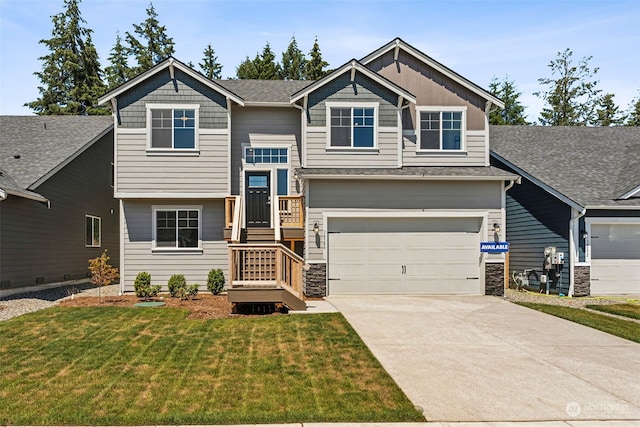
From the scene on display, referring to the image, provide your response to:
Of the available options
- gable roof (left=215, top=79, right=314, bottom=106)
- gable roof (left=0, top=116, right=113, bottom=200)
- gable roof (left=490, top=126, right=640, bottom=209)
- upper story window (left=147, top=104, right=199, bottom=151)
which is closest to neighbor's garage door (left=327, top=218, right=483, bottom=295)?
gable roof (left=490, top=126, right=640, bottom=209)

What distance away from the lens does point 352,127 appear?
15805 millimetres

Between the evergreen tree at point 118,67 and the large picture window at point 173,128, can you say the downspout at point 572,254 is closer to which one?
the large picture window at point 173,128

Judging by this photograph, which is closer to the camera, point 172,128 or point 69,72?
point 172,128

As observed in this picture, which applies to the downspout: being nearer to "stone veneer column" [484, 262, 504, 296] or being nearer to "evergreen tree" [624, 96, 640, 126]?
"stone veneer column" [484, 262, 504, 296]

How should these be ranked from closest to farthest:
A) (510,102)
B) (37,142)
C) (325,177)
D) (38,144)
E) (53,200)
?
(325,177) < (53,200) < (38,144) < (37,142) < (510,102)

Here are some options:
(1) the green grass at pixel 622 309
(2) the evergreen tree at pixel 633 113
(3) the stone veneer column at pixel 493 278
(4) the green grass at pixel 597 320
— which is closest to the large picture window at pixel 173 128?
(3) the stone veneer column at pixel 493 278

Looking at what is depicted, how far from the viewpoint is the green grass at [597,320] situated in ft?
33.7

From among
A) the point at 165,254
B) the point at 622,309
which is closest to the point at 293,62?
the point at 165,254

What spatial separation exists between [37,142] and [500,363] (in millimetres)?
18009

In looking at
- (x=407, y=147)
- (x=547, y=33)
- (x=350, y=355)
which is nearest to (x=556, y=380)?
(x=350, y=355)

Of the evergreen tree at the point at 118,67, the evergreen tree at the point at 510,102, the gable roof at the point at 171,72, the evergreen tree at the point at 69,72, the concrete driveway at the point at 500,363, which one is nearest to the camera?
the concrete driveway at the point at 500,363

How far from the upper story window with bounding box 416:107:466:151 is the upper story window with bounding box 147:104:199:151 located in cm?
729

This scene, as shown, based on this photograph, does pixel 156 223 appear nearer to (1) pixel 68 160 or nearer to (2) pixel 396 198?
(1) pixel 68 160

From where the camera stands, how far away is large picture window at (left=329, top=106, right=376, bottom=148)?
15.8 meters
